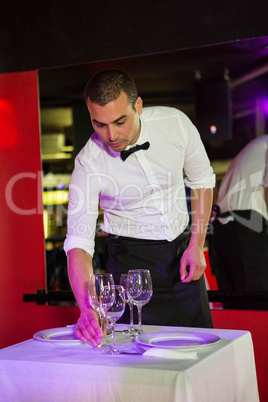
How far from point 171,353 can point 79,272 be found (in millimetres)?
792

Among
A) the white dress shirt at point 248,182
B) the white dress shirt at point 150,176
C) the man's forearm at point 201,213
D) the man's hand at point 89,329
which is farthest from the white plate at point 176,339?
the white dress shirt at point 248,182

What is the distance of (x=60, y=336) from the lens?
85.6 inches

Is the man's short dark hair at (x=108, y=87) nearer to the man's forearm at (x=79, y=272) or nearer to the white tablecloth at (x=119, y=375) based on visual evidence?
the man's forearm at (x=79, y=272)

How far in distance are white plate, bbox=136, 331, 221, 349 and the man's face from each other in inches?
36.9

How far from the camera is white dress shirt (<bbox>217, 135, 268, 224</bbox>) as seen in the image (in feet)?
12.7

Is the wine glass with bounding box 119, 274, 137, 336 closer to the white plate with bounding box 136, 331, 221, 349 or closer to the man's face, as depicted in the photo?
the white plate with bounding box 136, 331, 221, 349

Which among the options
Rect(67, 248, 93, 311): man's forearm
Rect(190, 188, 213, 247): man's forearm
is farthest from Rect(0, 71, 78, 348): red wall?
Rect(67, 248, 93, 311): man's forearm

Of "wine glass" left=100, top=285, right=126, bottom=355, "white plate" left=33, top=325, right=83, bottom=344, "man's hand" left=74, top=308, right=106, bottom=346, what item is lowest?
"white plate" left=33, top=325, right=83, bottom=344

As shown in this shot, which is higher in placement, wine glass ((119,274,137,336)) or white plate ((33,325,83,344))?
wine glass ((119,274,137,336))

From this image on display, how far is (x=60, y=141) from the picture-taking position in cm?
434

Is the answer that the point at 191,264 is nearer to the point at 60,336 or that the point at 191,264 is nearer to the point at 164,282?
the point at 164,282

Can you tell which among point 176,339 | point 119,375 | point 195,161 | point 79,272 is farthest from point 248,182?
point 119,375

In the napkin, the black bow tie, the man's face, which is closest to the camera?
the napkin

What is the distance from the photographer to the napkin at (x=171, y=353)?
1747mm
